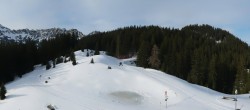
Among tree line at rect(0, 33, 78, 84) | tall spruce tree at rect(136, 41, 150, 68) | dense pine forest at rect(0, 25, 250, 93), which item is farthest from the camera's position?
tall spruce tree at rect(136, 41, 150, 68)

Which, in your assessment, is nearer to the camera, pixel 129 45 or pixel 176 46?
pixel 176 46

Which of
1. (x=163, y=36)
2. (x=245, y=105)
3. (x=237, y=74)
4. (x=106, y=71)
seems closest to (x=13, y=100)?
(x=106, y=71)

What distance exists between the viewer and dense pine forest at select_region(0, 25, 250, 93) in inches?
3529

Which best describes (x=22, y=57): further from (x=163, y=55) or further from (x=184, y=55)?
(x=184, y=55)

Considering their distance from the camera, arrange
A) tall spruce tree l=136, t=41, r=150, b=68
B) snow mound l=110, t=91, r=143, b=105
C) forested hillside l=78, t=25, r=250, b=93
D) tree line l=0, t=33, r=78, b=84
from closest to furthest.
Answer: snow mound l=110, t=91, r=143, b=105
tree line l=0, t=33, r=78, b=84
forested hillside l=78, t=25, r=250, b=93
tall spruce tree l=136, t=41, r=150, b=68

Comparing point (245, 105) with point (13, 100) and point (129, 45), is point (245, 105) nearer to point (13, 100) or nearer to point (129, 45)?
point (13, 100)

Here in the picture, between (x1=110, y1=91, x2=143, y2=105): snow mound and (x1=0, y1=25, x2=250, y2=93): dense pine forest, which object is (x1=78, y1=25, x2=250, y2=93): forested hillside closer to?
(x1=0, y1=25, x2=250, y2=93): dense pine forest

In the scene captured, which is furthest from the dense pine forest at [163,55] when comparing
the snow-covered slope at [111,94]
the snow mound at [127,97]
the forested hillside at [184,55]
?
the snow mound at [127,97]

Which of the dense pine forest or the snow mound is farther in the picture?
the dense pine forest

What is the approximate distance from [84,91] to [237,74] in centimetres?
7395

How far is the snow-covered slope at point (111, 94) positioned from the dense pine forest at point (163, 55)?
31424 mm

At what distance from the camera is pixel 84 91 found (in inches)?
1857

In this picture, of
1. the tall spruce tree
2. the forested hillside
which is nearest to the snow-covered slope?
the forested hillside

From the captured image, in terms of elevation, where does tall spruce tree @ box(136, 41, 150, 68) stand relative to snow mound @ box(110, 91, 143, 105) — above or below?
above
